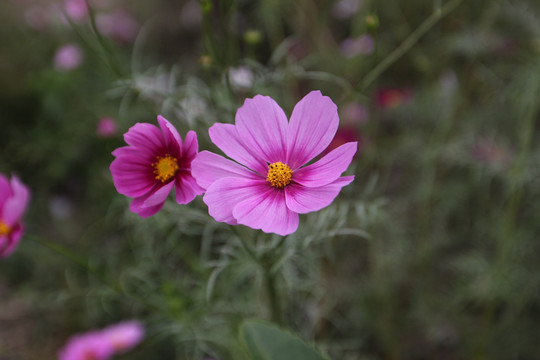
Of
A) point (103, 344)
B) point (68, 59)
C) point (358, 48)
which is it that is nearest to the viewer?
point (103, 344)

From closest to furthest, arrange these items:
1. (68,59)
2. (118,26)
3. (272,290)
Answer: (272,290), (68,59), (118,26)

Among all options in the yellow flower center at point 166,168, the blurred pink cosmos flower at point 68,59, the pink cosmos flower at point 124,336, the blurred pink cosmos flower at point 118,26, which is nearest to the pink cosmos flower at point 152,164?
the yellow flower center at point 166,168

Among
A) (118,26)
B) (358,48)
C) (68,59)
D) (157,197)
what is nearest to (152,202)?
(157,197)

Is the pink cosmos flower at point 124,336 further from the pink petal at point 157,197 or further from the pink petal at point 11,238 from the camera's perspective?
the pink petal at point 157,197

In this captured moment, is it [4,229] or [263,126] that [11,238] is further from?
[263,126]

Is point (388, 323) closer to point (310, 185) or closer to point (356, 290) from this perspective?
point (356, 290)

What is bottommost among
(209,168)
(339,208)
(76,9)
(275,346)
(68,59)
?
(275,346)
